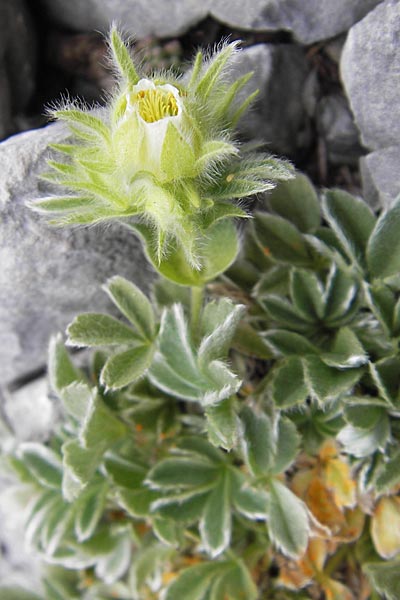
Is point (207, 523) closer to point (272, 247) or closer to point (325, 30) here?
point (272, 247)

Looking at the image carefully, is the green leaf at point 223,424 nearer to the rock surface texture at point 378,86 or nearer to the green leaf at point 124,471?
the green leaf at point 124,471

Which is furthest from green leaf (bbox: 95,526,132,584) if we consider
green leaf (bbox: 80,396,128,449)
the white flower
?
the white flower

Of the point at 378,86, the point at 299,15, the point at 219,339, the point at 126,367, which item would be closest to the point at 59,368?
the point at 126,367

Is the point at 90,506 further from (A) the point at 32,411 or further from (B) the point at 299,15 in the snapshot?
(B) the point at 299,15

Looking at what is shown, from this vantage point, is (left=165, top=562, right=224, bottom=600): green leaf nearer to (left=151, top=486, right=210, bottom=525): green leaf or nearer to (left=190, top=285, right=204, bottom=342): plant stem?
(left=151, top=486, right=210, bottom=525): green leaf

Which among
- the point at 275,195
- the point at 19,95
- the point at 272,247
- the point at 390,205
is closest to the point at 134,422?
the point at 272,247

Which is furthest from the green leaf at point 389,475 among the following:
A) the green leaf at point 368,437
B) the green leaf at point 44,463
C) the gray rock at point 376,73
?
the green leaf at point 44,463

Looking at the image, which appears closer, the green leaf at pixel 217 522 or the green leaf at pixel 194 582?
the green leaf at pixel 217 522
